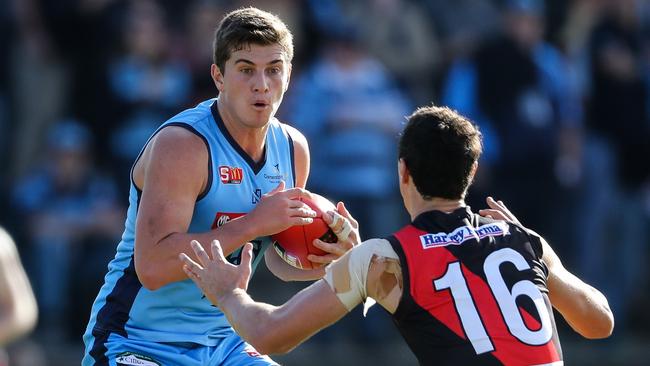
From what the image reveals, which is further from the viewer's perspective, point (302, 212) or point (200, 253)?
point (302, 212)

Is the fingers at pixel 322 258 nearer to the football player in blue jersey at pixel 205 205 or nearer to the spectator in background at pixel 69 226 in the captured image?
the football player in blue jersey at pixel 205 205

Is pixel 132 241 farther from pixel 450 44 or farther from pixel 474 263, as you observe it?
pixel 450 44

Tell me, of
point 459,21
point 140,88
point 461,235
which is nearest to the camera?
point 461,235

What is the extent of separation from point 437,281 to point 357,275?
0.32 metres

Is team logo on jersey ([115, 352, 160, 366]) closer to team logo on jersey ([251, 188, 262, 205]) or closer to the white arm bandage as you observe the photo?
team logo on jersey ([251, 188, 262, 205])

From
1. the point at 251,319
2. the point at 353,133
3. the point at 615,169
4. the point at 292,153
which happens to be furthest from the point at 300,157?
the point at 615,169

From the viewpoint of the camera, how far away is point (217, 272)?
16.8ft

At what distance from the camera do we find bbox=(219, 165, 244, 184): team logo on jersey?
5.66 meters

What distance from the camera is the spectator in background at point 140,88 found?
11.4m

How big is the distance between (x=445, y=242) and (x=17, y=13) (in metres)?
8.45

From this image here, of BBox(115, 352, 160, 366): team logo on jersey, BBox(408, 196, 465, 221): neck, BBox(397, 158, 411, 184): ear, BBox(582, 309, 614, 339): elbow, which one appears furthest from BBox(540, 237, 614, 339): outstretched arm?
BBox(115, 352, 160, 366): team logo on jersey

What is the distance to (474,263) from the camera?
4.90 metres

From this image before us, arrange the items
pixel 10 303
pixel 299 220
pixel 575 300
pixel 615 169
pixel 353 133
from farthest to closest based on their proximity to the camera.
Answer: pixel 615 169
pixel 353 133
pixel 10 303
pixel 299 220
pixel 575 300

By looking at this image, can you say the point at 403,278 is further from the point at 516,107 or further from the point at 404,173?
the point at 516,107
